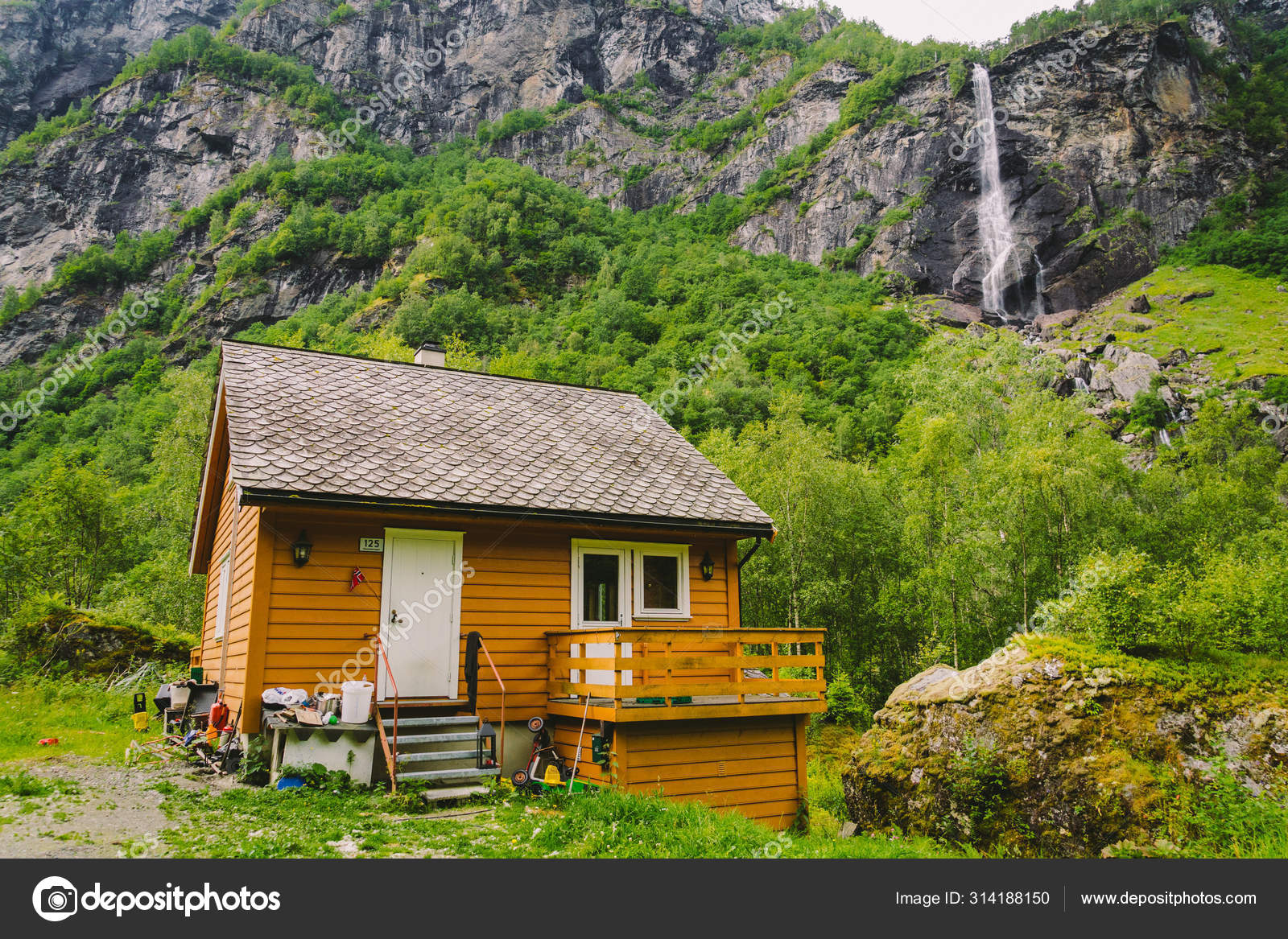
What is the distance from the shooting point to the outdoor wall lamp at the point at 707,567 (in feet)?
39.3

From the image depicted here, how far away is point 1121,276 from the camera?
195 feet

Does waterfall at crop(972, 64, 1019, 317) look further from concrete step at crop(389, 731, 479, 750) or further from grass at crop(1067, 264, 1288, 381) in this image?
concrete step at crop(389, 731, 479, 750)

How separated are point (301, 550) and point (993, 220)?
68789 millimetres

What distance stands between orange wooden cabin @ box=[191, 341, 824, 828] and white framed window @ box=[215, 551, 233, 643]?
0.31 feet

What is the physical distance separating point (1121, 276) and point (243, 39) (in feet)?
379

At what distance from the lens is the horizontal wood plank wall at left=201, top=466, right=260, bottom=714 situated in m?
9.55

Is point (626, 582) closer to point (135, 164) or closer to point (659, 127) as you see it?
point (135, 164)

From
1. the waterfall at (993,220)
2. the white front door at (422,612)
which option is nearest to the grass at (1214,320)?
the waterfall at (993,220)

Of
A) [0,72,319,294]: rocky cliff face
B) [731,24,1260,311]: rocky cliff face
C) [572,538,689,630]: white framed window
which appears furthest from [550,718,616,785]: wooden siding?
[0,72,319,294]: rocky cliff face

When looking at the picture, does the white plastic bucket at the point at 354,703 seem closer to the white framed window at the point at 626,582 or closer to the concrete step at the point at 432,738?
the concrete step at the point at 432,738

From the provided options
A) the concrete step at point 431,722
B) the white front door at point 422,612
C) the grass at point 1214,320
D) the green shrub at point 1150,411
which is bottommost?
the concrete step at point 431,722

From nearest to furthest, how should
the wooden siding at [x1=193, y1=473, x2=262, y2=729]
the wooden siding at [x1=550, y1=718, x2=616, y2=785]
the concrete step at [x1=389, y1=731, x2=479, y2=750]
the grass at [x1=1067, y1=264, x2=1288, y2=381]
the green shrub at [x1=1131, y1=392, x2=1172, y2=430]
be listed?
the concrete step at [x1=389, y1=731, x2=479, y2=750] → the wooden siding at [x1=550, y1=718, x2=616, y2=785] → the wooden siding at [x1=193, y1=473, x2=262, y2=729] → the green shrub at [x1=1131, y1=392, x2=1172, y2=430] → the grass at [x1=1067, y1=264, x2=1288, y2=381]

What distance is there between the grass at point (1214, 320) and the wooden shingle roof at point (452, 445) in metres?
Answer: 43.4

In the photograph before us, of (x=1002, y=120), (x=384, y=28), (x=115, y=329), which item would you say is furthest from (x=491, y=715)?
(x=384, y=28)
